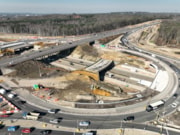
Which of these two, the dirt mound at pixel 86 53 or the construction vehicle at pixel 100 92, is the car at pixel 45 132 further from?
the dirt mound at pixel 86 53

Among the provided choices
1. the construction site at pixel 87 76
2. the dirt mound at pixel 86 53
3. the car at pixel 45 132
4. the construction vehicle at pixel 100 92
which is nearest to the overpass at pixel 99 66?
the construction site at pixel 87 76

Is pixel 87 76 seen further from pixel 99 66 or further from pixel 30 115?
pixel 30 115

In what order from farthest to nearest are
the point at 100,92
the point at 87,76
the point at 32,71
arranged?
the point at 32,71
the point at 87,76
the point at 100,92

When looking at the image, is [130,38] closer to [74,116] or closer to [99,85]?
[99,85]

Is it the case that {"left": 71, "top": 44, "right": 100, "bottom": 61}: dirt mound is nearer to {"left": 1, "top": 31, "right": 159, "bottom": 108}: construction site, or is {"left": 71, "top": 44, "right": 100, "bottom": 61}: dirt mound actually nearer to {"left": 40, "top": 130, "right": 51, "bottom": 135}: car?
{"left": 1, "top": 31, "right": 159, "bottom": 108}: construction site

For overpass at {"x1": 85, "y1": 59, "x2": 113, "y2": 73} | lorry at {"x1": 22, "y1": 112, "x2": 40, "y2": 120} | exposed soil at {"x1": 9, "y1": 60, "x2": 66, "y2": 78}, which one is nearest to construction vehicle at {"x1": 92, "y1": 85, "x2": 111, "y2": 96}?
overpass at {"x1": 85, "y1": 59, "x2": 113, "y2": 73}

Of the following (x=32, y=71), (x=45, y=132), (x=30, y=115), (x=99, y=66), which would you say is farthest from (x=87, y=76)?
(x=45, y=132)

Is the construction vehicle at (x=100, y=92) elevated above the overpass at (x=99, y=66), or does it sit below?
below

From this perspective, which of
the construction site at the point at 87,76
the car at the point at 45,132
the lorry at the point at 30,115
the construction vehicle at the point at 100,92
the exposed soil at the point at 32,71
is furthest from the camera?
the exposed soil at the point at 32,71

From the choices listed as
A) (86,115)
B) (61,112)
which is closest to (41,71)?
(61,112)

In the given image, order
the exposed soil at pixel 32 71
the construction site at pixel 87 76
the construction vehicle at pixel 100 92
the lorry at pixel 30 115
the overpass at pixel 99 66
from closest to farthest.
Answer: the lorry at pixel 30 115 < the construction site at pixel 87 76 < the construction vehicle at pixel 100 92 < the exposed soil at pixel 32 71 < the overpass at pixel 99 66

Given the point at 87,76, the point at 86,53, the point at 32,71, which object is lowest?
the point at 32,71
